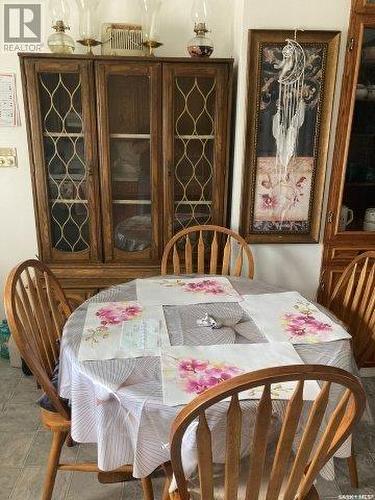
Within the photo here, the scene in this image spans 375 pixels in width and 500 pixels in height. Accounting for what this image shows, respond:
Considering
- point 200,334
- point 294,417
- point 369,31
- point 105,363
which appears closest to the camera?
point 294,417

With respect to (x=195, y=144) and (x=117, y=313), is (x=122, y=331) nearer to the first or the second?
(x=117, y=313)

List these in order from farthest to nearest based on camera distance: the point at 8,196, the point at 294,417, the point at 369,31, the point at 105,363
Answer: the point at 8,196, the point at 369,31, the point at 105,363, the point at 294,417

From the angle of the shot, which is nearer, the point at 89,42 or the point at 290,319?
the point at 290,319

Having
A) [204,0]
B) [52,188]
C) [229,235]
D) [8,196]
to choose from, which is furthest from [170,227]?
[204,0]

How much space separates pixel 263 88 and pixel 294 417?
1559mm

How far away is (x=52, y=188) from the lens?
202 centimetres

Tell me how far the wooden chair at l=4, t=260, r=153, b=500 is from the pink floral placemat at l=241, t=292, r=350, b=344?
669 mm

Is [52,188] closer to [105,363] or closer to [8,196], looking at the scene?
[8,196]

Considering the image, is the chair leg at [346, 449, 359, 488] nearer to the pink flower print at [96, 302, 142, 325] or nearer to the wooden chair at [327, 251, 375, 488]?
the wooden chair at [327, 251, 375, 488]

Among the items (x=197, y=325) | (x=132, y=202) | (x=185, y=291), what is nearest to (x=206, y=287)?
(x=185, y=291)

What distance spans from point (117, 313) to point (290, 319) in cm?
64

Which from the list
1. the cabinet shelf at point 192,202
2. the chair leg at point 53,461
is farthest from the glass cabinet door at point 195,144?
the chair leg at point 53,461

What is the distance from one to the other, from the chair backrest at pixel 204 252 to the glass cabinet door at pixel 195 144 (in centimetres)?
8

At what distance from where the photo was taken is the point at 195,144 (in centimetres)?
200
